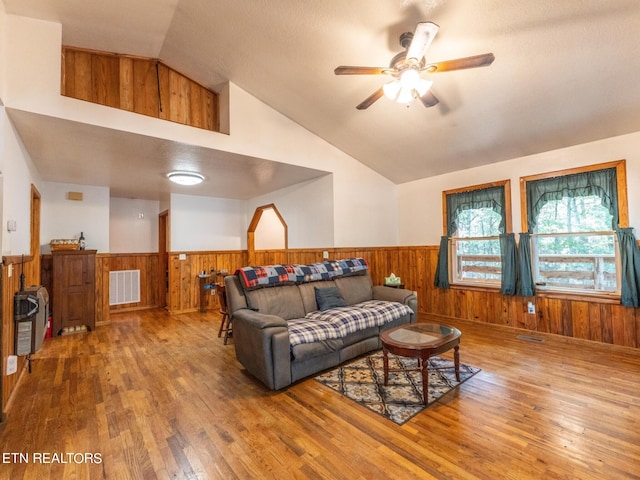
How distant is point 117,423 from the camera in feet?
7.13

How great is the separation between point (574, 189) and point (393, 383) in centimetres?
333

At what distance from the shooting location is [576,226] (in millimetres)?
3736

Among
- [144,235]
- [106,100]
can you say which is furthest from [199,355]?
[144,235]

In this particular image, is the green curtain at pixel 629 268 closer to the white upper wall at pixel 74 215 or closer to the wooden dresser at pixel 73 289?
the wooden dresser at pixel 73 289

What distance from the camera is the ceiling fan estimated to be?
2090mm

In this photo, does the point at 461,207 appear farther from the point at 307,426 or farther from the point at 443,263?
the point at 307,426

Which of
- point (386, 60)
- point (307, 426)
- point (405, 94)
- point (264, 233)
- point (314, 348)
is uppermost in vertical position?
point (386, 60)

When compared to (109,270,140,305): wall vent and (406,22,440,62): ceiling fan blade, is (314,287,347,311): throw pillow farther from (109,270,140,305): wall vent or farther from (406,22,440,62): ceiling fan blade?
(109,270,140,305): wall vent

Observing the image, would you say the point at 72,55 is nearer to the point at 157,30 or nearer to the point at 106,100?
the point at 106,100

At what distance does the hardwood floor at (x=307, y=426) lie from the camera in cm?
172

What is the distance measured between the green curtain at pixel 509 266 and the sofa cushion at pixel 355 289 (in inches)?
74.4

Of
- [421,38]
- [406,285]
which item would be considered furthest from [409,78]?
[406,285]

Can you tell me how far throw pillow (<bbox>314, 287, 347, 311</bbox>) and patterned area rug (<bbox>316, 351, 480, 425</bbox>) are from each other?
2.33 feet

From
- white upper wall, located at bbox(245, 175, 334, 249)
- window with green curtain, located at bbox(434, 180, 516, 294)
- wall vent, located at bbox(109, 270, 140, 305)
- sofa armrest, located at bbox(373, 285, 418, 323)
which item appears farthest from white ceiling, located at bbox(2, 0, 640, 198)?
wall vent, located at bbox(109, 270, 140, 305)
